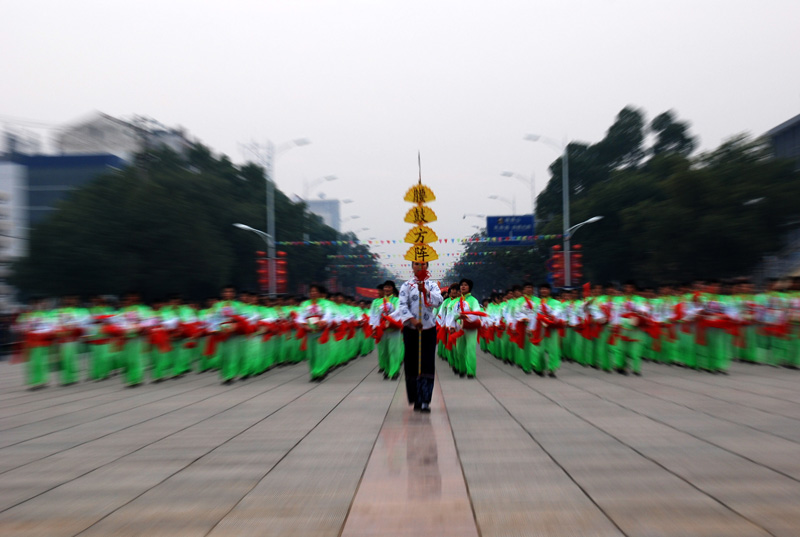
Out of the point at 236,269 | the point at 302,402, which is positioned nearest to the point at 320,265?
the point at 236,269

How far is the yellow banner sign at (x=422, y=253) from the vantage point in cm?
1087

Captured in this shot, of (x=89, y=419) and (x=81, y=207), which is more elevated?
(x=81, y=207)

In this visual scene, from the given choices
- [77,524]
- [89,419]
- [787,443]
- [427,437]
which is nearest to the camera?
[77,524]

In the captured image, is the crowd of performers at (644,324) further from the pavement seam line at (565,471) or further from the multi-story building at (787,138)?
the multi-story building at (787,138)

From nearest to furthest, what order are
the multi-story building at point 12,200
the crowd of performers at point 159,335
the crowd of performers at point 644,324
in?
the crowd of performers at point 159,335
the crowd of performers at point 644,324
the multi-story building at point 12,200

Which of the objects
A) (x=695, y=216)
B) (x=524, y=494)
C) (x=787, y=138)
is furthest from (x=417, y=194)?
(x=787, y=138)

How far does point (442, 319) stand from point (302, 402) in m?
3.28

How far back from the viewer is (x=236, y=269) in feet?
169

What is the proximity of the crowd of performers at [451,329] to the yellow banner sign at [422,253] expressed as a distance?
276 cm

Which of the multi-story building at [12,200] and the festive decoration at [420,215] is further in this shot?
the multi-story building at [12,200]

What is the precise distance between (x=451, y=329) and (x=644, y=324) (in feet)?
12.9

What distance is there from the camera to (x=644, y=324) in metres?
15.4

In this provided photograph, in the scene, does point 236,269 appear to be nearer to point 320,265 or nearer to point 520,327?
point 320,265

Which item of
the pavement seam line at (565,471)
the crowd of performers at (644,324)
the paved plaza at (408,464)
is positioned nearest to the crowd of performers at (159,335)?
the paved plaza at (408,464)
